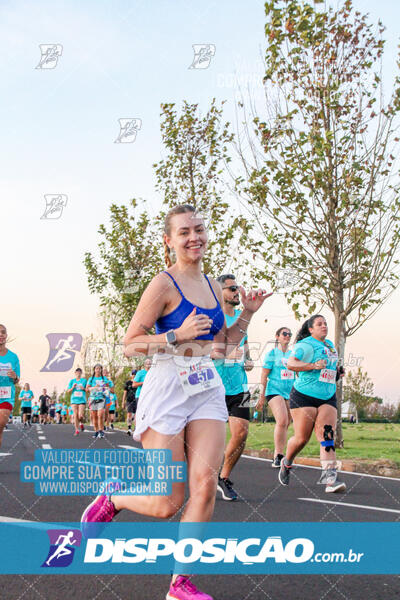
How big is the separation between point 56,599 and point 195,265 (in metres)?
1.79

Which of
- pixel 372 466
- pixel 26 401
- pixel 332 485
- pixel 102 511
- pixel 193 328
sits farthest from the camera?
pixel 26 401

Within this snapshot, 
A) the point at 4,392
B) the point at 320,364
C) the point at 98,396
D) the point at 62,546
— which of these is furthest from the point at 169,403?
the point at 98,396

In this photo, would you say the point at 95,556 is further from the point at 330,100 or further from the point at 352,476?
the point at 330,100

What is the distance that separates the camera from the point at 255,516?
18.0ft

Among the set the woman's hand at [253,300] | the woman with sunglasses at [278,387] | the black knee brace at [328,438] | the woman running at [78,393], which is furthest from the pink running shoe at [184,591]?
the woman running at [78,393]

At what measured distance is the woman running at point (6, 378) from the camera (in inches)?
330

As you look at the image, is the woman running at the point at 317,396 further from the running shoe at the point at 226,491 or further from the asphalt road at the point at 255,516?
the running shoe at the point at 226,491

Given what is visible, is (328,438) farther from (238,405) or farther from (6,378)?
(6,378)

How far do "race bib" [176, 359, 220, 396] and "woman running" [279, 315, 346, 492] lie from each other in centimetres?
424

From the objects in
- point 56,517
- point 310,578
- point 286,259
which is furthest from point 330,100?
point 310,578

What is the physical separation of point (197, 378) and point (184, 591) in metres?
0.95

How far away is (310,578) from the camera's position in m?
3.72

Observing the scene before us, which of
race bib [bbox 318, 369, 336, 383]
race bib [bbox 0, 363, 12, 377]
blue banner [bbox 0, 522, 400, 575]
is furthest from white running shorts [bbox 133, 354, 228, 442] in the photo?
race bib [bbox 0, 363, 12, 377]

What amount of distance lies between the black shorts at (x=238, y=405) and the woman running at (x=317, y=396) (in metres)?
0.71
